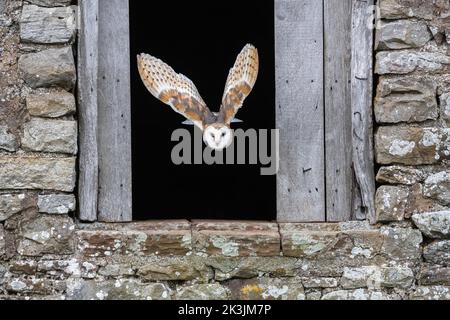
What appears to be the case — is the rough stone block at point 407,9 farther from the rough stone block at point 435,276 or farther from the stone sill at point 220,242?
the rough stone block at point 435,276

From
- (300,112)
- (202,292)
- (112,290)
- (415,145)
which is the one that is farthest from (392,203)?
(112,290)

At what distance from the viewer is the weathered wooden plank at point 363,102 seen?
3.82 m

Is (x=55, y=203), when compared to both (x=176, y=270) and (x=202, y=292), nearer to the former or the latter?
(x=176, y=270)

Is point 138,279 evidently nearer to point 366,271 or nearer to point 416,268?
point 366,271

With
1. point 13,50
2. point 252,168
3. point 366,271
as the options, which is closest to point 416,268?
point 366,271

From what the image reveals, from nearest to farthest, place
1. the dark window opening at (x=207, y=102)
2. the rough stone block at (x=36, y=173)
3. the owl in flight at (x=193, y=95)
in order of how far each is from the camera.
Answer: the rough stone block at (x=36, y=173) < the owl in flight at (x=193, y=95) < the dark window opening at (x=207, y=102)

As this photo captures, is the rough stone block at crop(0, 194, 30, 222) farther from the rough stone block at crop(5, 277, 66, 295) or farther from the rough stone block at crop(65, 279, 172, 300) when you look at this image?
the rough stone block at crop(65, 279, 172, 300)

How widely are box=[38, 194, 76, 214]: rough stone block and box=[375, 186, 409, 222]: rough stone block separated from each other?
1518 millimetres

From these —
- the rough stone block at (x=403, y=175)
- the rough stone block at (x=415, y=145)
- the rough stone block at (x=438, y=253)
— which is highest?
the rough stone block at (x=415, y=145)

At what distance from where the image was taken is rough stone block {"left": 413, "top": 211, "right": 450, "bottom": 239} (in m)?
3.68

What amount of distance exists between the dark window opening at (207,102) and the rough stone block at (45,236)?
175 cm

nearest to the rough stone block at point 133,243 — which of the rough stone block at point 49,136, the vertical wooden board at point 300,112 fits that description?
the rough stone block at point 49,136

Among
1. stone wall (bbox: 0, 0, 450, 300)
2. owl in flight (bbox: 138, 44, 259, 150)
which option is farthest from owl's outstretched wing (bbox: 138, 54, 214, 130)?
stone wall (bbox: 0, 0, 450, 300)

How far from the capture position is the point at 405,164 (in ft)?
12.2
